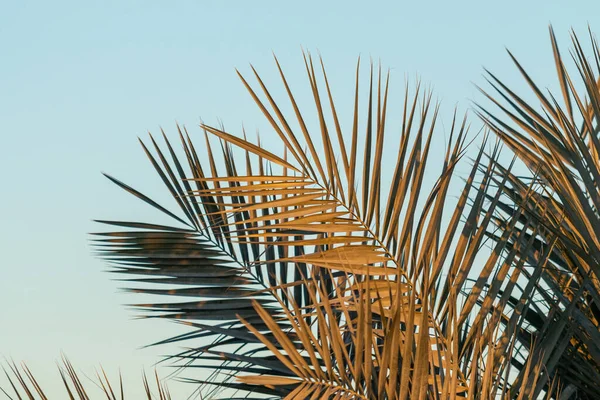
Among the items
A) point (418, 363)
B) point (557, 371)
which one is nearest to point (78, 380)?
point (418, 363)

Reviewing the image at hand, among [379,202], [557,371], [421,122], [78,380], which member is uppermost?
[421,122]

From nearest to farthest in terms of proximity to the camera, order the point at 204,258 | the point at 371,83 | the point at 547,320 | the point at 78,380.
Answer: the point at 78,380 → the point at 547,320 → the point at 371,83 → the point at 204,258

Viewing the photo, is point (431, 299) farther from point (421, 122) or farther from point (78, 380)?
point (78, 380)

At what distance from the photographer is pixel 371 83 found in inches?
69.6

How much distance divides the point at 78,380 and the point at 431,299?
67cm

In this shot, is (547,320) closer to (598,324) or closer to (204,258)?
(598,324)

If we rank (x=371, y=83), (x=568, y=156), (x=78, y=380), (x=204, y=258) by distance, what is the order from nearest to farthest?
1. (x=78, y=380)
2. (x=568, y=156)
3. (x=371, y=83)
4. (x=204, y=258)

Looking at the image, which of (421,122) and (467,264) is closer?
(467,264)

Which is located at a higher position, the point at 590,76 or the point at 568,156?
the point at 590,76

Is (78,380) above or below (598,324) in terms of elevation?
below

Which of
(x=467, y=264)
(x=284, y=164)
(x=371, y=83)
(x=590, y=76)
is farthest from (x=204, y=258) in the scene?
(x=590, y=76)

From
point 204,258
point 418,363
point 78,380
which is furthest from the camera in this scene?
point 204,258

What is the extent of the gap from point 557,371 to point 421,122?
60 centimetres

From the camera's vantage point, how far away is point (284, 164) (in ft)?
5.90
